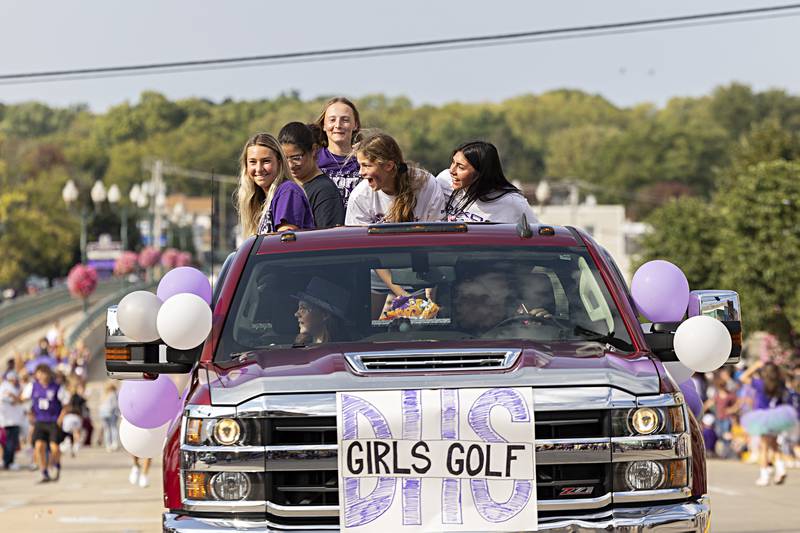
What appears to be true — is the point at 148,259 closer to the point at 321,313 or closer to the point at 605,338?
the point at 321,313

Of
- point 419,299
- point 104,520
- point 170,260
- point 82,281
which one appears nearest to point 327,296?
point 419,299

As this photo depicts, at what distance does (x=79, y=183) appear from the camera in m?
132

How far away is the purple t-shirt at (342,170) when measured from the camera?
10180 mm

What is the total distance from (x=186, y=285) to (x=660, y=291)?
96.7 inches

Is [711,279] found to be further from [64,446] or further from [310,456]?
[310,456]

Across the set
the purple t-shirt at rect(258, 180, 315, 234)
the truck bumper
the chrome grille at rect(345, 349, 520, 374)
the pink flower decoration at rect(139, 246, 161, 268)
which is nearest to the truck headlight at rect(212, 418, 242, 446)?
the truck bumper

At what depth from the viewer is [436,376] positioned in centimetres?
609

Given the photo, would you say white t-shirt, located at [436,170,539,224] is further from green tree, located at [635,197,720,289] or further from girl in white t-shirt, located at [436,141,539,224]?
green tree, located at [635,197,720,289]

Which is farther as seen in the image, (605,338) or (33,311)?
(33,311)

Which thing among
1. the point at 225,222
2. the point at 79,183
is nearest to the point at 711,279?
the point at 225,222

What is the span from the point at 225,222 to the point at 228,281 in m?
117

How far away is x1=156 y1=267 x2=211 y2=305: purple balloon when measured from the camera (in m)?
8.20

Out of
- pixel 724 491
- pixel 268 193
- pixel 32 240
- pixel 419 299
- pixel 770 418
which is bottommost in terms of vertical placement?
pixel 724 491

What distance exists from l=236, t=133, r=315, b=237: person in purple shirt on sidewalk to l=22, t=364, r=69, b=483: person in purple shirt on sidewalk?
13855 millimetres
